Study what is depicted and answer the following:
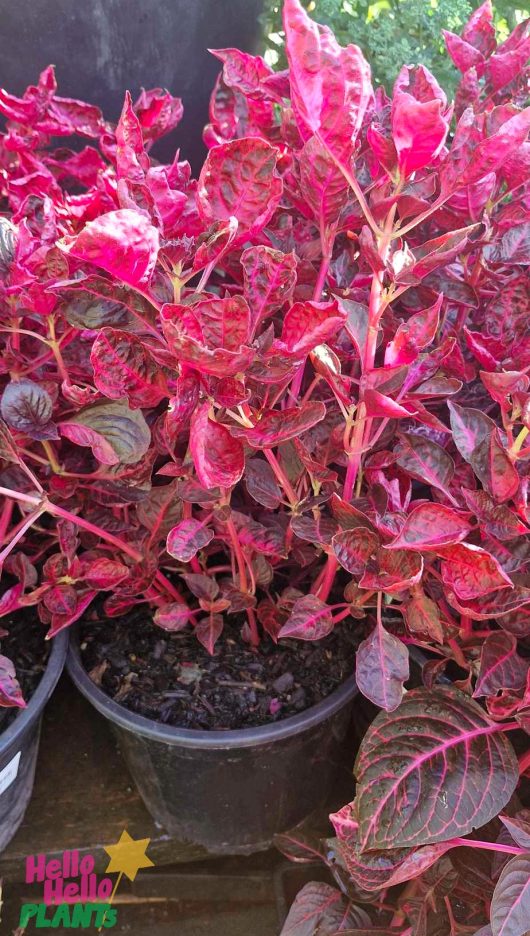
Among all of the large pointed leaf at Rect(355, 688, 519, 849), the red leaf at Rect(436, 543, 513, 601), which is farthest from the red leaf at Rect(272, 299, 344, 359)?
the large pointed leaf at Rect(355, 688, 519, 849)

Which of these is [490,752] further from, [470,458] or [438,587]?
[470,458]

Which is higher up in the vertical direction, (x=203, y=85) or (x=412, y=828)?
(x=203, y=85)

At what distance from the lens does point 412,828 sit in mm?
747

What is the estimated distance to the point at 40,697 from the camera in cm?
99

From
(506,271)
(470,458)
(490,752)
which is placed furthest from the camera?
(506,271)

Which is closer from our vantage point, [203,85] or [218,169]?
[218,169]

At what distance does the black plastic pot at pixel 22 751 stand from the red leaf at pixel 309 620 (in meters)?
0.39

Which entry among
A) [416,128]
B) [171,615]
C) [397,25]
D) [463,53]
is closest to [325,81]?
[416,128]

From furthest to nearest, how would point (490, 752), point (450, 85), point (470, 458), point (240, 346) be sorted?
point (450, 85)
point (490, 752)
point (470, 458)
point (240, 346)

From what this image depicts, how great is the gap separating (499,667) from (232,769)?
1.39ft

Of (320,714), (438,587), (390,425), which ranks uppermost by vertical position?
(390,425)

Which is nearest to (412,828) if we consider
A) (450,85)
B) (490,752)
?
(490,752)

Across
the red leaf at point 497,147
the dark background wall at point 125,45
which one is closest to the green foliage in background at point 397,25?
the dark background wall at point 125,45

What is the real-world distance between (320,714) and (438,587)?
10.3 inches
